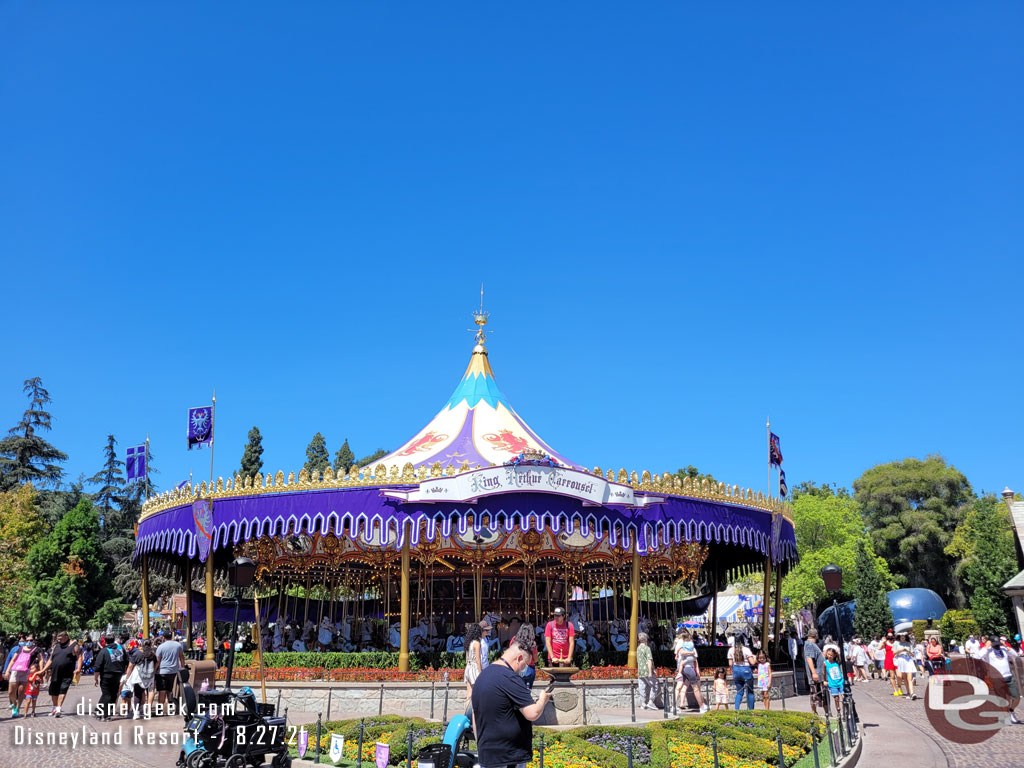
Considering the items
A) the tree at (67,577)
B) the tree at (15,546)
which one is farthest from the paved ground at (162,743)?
the tree at (67,577)

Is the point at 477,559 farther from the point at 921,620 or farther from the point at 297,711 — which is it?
the point at 921,620

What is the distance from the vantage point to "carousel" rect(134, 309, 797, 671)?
21.2 metres

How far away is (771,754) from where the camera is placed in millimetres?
12625

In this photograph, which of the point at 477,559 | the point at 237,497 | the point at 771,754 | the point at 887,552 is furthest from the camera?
the point at 887,552

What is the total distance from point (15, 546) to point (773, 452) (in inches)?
1415

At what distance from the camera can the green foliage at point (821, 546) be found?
175ft

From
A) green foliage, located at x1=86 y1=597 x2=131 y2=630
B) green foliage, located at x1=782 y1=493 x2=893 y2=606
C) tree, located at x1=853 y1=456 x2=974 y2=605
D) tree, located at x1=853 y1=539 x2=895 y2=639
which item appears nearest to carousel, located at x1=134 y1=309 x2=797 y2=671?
green foliage, located at x1=86 y1=597 x2=131 y2=630

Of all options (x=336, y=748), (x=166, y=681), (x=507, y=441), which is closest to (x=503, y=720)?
(x=336, y=748)

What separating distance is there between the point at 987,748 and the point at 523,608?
15.5 metres

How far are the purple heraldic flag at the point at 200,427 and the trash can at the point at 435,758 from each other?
54.4ft

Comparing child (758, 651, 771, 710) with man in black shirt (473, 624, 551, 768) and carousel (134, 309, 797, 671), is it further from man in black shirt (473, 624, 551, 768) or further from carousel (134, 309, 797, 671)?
man in black shirt (473, 624, 551, 768)

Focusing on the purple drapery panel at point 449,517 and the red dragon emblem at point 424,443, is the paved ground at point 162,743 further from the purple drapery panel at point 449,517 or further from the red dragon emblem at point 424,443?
the red dragon emblem at point 424,443

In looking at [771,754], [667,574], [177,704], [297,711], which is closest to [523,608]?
[667,574]

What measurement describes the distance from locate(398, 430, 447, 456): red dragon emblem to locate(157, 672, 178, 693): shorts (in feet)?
32.0
